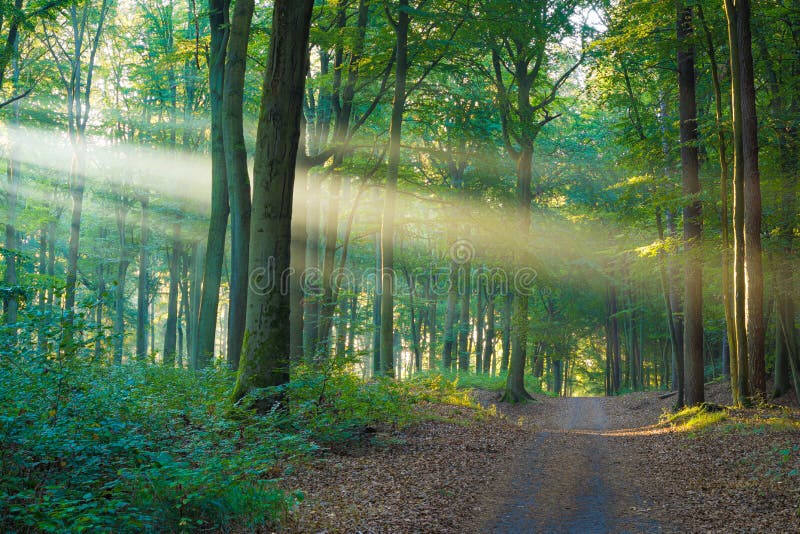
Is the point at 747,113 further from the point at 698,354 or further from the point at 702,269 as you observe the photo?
the point at 698,354

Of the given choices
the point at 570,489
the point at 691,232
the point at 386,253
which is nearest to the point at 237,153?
the point at 386,253

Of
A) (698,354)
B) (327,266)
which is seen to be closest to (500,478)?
(698,354)

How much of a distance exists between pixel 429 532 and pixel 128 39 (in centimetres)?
2912

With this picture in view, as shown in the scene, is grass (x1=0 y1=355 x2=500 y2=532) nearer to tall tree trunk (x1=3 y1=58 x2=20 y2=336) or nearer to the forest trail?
the forest trail

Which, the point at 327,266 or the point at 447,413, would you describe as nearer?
the point at 447,413

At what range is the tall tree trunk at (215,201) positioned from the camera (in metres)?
13.7

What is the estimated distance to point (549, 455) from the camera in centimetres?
1064

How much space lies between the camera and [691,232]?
14.6 meters

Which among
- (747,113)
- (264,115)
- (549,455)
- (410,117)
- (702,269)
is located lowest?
(549,455)

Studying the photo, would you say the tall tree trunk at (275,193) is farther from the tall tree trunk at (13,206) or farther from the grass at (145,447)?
the tall tree trunk at (13,206)

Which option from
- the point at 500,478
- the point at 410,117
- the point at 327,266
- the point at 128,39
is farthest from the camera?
the point at 128,39

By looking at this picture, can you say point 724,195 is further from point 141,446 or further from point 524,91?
point 141,446

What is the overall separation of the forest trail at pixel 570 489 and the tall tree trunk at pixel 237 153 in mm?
6667

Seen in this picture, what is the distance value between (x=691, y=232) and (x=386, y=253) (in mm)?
8067
